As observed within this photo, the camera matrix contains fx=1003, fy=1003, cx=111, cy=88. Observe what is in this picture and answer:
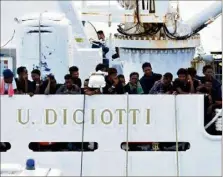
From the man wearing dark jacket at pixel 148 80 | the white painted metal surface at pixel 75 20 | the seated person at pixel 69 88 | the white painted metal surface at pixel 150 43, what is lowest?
the seated person at pixel 69 88

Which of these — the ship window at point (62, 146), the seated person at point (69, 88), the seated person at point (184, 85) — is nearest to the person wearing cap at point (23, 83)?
the seated person at point (69, 88)

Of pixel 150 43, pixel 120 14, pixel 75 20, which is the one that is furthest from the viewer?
pixel 75 20

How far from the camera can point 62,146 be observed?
46.7 feet

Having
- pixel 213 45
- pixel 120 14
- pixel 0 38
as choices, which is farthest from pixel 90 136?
pixel 213 45

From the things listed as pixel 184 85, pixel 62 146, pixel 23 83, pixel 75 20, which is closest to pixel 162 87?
pixel 184 85

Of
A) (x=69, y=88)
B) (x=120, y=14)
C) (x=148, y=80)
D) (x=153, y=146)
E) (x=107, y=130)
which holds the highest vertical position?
(x=120, y=14)

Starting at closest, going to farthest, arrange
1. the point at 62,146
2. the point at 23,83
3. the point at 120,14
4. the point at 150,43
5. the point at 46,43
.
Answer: the point at 23,83 < the point at 62,146 < the point at 46,43 < the point at 150,43 < the point at 120,14

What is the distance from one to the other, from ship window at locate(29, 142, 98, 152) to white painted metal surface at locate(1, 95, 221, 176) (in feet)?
0.26

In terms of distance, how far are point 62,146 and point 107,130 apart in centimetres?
69

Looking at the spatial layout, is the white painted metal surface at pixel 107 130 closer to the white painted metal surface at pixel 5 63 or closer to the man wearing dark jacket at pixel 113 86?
the man wearing dark jacket at pixel 113 86

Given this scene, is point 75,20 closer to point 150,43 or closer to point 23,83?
point 150,43

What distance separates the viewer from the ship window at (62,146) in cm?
1416

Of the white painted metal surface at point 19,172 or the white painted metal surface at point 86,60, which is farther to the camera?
the white painted metal surface at point 86,60

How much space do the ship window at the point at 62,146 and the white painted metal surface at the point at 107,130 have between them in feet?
0.26
